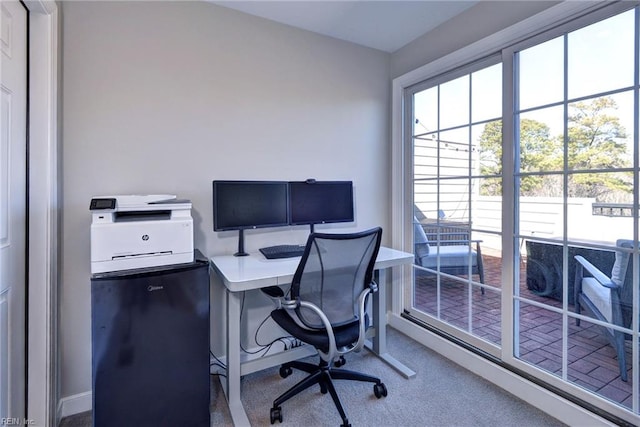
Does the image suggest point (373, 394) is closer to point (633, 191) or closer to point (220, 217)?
point (220, 217)

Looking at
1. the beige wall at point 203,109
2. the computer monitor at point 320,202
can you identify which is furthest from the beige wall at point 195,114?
the computer monitor at point 320,202

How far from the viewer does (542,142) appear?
6.18ft

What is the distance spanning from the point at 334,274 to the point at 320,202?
2.74ft

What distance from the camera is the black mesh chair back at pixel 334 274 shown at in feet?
5.21

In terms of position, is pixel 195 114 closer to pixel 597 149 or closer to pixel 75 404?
pixel 75 404

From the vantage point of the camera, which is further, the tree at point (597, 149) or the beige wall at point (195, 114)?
the beige wall at point (195, 114)

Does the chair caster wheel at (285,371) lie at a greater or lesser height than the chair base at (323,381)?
lesser

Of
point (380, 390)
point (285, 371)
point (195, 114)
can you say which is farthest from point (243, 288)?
point (195, 114)

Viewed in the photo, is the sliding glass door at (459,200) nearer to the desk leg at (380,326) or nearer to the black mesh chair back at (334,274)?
the desk leg at (380,326)

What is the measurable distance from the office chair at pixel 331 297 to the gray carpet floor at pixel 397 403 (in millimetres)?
150

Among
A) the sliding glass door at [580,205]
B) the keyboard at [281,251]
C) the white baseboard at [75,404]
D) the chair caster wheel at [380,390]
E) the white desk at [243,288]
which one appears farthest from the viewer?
the keyboard at [281,251]

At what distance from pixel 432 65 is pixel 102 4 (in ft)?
7.38

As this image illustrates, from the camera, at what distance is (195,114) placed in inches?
82.4

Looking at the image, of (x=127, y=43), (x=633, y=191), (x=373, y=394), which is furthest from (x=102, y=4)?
(x=633, y=191)
